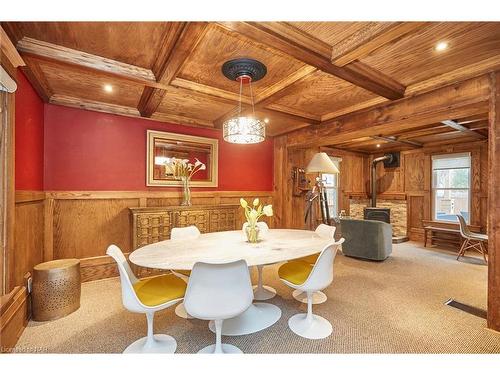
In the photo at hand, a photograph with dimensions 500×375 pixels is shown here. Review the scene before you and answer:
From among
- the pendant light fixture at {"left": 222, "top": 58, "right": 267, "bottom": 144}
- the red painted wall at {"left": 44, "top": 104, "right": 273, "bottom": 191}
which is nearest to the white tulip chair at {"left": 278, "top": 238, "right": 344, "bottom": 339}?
the pendant light fixture at {"left": 222, "top": 58, "right": 267, "bottom": 144}

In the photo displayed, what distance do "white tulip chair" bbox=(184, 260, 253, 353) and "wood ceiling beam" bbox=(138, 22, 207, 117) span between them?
1500 mm

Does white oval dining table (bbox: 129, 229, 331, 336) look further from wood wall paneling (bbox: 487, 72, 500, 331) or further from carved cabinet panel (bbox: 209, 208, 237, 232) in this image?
wood wall paneling (bbox: 487, 72, 500, 331)

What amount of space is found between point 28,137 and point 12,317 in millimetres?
1605

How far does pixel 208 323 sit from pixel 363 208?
5803mm

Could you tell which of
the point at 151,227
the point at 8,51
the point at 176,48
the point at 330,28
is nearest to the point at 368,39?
the point at 330,28

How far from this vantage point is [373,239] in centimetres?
382

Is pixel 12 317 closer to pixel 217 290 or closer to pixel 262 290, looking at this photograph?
pixel 217 290

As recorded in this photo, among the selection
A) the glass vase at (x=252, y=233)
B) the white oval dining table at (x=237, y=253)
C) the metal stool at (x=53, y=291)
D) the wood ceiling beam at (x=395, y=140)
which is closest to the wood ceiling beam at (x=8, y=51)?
the white oval dining table at (x=237, y=253)

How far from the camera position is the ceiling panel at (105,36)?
1560 millimetres

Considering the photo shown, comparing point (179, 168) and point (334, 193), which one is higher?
point (179, 168)

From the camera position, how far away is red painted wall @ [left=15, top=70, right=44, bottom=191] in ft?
6.59

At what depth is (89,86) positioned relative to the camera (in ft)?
8.32

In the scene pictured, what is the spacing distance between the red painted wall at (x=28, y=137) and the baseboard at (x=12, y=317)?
→ 0.90 metres
